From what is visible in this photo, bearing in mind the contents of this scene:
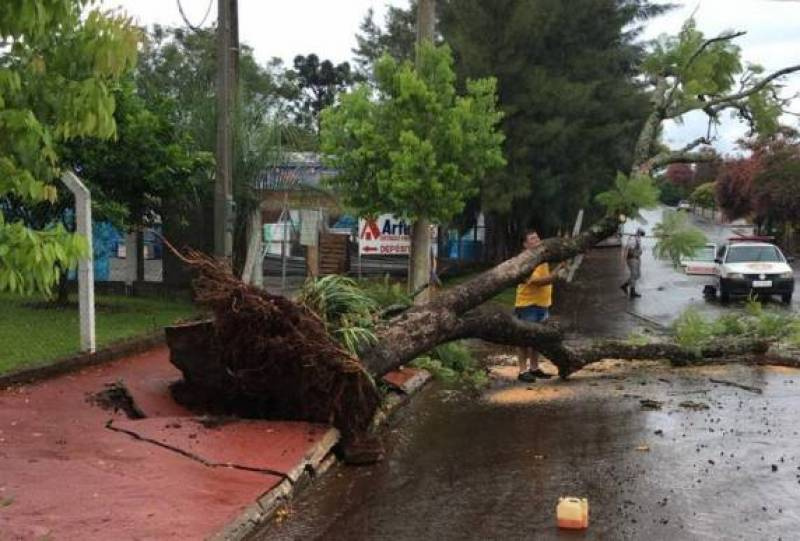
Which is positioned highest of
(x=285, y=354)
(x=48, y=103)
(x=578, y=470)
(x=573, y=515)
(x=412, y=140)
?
(x=412, y=140)

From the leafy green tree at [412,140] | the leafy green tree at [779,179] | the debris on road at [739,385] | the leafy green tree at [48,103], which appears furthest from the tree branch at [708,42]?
the leafy green tree at [779,179]

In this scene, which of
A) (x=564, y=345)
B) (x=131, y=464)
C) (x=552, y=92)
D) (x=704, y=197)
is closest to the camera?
(x=131, y=464)

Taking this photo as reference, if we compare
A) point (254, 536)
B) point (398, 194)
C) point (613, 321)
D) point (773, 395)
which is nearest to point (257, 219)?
point (398, 194)

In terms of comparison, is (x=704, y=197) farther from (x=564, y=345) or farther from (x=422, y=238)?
(x=564, y=345)

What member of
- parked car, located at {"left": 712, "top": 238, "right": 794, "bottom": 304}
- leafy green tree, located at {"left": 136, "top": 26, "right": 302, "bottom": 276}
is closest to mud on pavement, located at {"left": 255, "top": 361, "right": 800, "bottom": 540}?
leafy green tree, located at {"left": 136, "top": 26, "right": 302, "bottom": 276}

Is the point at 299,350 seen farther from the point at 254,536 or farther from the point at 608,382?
the point at 608,382

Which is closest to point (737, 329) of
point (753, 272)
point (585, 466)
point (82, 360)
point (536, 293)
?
point (536, 293)

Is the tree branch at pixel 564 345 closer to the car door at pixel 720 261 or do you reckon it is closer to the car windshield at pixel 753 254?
the car door at pixel 720 261

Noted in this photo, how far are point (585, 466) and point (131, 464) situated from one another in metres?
3.53

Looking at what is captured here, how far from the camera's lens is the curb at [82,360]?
907 centimetres

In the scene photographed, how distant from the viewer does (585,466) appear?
712 cm

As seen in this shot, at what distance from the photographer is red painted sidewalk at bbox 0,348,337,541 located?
5336mm

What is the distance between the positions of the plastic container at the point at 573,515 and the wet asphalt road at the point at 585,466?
79mm

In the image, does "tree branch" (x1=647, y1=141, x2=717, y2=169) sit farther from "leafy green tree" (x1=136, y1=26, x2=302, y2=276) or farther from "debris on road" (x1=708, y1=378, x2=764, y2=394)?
"leafy green tree" (x1=136, y1=26, x2=302, y2=276)
